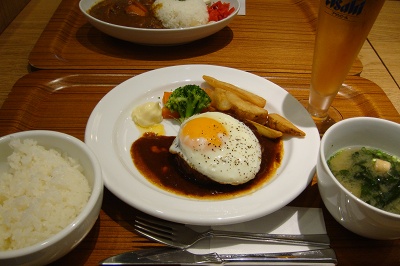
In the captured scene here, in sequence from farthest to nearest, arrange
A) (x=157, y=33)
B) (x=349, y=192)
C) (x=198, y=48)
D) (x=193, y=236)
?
(x=198, y=48), (x=157, y=33), (x=193, y=236), (x=349, y=192)

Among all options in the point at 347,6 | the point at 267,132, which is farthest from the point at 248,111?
the point at 347,6

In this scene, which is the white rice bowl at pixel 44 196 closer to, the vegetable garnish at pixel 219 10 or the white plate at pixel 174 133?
the white plate at pixel 174 133

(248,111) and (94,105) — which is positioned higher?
(248,111)

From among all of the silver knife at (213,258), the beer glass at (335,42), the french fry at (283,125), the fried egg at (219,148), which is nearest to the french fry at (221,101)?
the fried egg at (219,148)

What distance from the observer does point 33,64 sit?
252 centimetres

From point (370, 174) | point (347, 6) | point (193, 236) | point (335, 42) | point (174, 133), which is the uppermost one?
point (347, 6)

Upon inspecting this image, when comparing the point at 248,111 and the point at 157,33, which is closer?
the point at 248,111

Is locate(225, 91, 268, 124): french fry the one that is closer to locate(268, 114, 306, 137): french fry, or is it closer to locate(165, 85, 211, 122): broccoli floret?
locate(268, 114, 306, 137): french fry

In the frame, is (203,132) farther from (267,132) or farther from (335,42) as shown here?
(335,42)

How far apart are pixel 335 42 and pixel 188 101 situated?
0.91 m

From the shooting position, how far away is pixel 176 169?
1839 mm

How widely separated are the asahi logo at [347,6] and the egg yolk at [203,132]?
2.72 ft

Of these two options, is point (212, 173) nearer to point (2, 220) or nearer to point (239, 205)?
point (239, 205)

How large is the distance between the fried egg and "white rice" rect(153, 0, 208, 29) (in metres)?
1.30
